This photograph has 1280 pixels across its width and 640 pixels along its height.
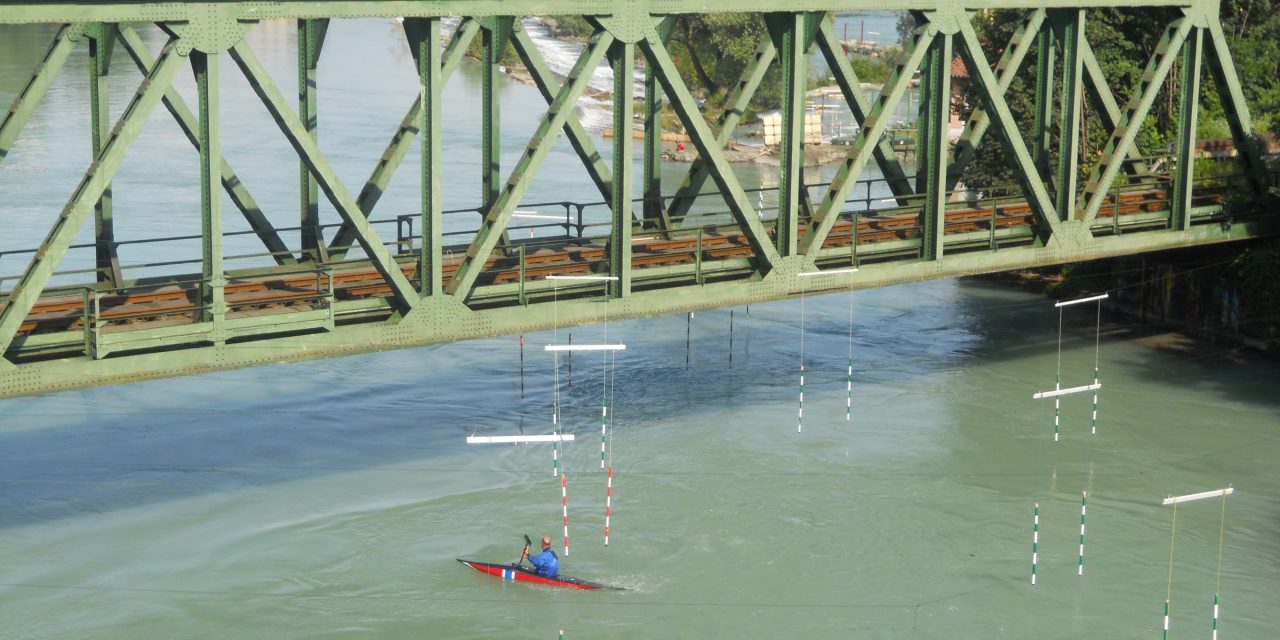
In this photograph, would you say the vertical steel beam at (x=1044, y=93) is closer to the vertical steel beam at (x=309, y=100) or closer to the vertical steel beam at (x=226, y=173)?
the vertical steel beam at (x=309, y=100)

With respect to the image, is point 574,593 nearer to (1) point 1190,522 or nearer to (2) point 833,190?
(2) point 833,190

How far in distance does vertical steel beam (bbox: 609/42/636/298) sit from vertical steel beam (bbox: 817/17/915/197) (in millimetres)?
4098

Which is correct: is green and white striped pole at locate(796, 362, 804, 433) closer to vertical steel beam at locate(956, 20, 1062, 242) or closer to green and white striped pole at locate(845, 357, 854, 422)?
green and white striped pole at locate(845, 357, 854, 422)

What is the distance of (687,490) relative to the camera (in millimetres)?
28344

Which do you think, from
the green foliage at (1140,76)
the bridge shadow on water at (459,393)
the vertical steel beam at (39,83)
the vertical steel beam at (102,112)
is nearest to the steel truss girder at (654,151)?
the bridge shadow on water at (459,393)

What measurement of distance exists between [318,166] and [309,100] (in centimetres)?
572

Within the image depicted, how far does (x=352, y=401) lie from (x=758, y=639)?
13224 mm

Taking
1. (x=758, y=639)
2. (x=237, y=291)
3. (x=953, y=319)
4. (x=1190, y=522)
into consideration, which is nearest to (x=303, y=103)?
(x=237, y=291)

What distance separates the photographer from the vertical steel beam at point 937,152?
2681 cm

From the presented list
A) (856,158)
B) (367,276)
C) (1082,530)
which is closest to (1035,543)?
(1082,530)

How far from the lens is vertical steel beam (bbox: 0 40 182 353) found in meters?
18.6

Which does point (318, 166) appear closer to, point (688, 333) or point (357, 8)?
point (357, 8)

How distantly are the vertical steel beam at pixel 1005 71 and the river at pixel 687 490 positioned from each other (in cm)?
520

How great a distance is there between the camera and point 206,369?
803 inches
